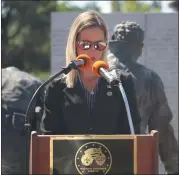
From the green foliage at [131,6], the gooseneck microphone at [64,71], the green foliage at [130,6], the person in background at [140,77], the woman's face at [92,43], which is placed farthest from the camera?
the green foliage at [131,6]

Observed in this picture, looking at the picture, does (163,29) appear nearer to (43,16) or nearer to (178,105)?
(178,105)

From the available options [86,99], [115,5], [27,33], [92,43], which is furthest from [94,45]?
[27,33]

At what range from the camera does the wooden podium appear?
2.23 meters

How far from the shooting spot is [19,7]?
101ft

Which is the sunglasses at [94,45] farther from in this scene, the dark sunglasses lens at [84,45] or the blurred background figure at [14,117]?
the blurred background figure at [14,117]

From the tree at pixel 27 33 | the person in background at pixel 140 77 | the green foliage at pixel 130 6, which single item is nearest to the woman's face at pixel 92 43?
the person in background at pixel 140 77

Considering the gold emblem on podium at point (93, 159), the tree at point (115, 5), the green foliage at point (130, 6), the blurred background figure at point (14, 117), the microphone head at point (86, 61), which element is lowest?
the blurred background figure at point (14, 117)

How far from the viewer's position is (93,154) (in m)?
2.24

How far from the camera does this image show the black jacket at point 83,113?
2.74 meters

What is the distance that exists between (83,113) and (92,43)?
0.31 m

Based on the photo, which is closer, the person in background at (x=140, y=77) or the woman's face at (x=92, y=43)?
the woman's face at (x=92, y=43)

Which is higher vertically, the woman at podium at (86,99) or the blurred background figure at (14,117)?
the woman at podium at (86,99)

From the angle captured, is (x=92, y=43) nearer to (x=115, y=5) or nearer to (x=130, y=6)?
(x=130, y=6)

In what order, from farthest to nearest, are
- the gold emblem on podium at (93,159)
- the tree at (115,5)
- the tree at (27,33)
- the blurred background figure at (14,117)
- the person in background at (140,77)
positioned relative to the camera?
the tree at (27,33), the tree at (115,5), the person in background at (140,77), the blurred background figure at (14,117), the gold emblem on podium at (93,159)
